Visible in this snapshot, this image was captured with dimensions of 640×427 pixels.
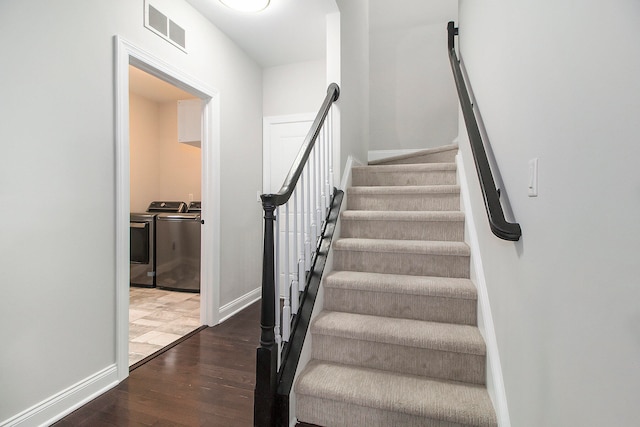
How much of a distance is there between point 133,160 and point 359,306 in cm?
430

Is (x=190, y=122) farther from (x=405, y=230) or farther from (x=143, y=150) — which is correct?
(x=405, y=230)

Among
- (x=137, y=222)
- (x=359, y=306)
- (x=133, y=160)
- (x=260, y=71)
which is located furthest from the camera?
(x=133, y=160)

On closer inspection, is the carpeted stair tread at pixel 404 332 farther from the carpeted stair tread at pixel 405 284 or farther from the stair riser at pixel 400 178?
the stair riser at pixel 400 178

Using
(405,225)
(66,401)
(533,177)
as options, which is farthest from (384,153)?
(66,401)

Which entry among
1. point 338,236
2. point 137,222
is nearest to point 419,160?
point 338,236

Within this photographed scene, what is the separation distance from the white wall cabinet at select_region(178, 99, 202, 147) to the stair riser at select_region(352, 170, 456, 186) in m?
2.13

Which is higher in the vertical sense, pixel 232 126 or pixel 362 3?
pixel 362 3

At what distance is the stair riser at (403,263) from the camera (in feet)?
6.33

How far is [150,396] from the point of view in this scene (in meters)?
1.74

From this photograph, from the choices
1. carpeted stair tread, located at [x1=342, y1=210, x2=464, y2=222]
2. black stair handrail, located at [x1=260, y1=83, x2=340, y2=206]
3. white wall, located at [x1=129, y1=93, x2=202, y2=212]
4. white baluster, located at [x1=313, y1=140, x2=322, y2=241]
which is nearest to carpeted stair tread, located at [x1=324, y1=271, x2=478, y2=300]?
white baluster, located at [x1=313, y1=140, x2=322, y2=241]

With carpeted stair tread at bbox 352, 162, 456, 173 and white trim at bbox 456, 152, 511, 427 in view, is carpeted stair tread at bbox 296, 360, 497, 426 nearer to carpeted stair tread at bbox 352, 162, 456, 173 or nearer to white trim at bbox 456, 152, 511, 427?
white trim at bbox 456, 152, 511, 427

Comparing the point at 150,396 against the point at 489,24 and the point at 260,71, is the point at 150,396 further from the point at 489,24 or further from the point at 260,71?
the point at 260,71

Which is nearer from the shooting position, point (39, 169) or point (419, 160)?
point (39, 169)

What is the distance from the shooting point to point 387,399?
1.35m
